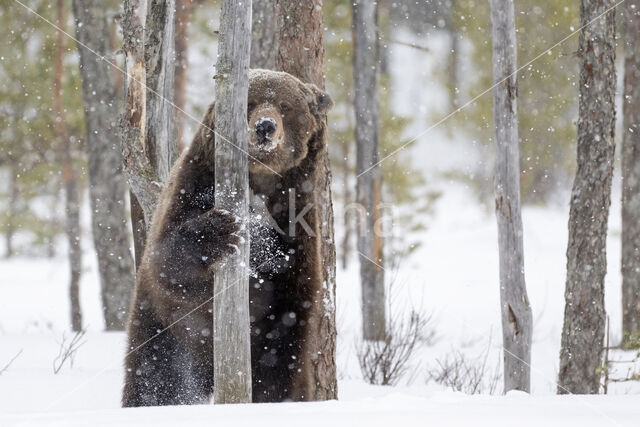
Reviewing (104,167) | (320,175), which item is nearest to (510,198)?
(320,175)

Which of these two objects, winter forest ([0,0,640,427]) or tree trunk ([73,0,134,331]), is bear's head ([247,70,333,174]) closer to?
winter forest ([0,0,640,427])

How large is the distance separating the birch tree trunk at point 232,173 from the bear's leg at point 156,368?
104 centimetres

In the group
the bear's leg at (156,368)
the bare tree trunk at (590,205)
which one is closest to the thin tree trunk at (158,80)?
the bear's leg at (156,368)

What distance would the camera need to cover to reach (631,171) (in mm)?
9055

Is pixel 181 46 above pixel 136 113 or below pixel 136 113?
above

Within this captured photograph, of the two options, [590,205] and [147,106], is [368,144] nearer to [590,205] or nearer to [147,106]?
[590,205]

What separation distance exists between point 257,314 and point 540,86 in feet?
48.4

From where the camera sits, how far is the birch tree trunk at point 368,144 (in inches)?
373

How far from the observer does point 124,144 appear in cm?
507

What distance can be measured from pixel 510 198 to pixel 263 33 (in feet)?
8.95

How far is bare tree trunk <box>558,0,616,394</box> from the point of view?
Result: 19.8 ft

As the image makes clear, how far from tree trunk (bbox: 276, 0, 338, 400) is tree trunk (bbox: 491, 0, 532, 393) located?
1.39 metres

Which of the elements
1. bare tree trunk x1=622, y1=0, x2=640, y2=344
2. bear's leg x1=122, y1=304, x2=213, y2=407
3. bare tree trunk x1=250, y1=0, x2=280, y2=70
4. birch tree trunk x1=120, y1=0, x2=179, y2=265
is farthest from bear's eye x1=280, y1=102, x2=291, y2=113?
bare tree trunk x1=622, y1=0, x2=640, y2=344

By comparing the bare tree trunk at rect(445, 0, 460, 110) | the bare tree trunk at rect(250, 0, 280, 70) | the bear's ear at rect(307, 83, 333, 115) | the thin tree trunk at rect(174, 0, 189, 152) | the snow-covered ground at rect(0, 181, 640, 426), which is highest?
the bare tree trunk at rect(445, 0, 460, 110)
